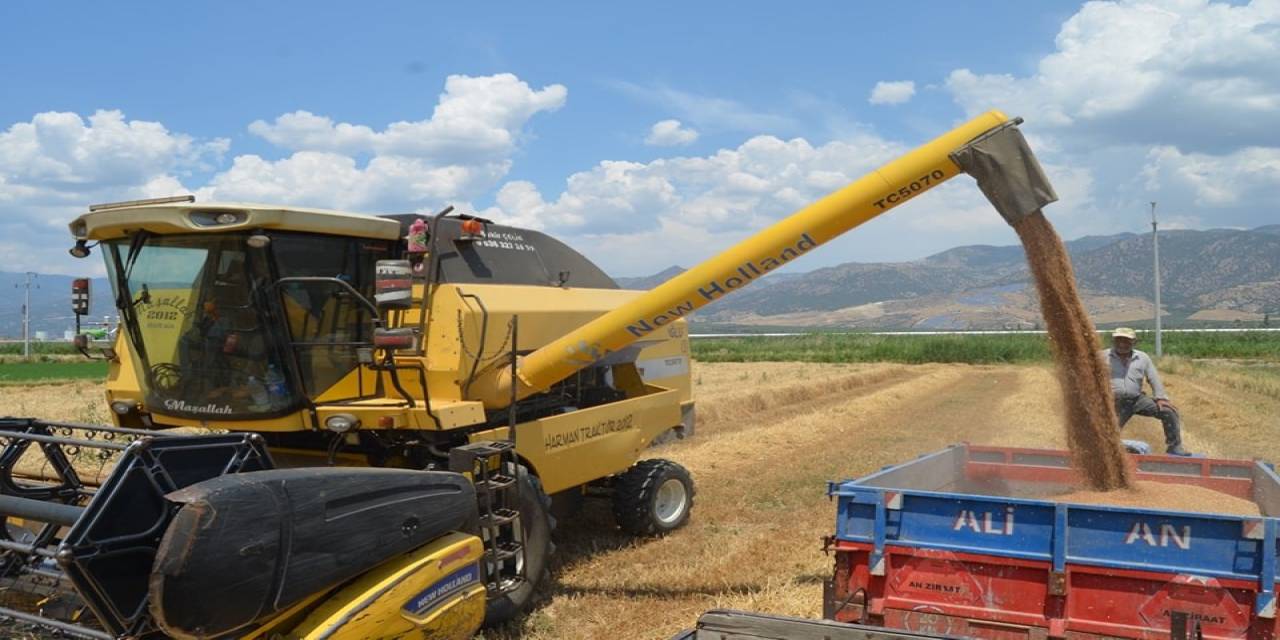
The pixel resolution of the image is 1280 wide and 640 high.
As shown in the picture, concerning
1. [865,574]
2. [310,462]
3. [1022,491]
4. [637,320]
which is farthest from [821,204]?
[310,462]

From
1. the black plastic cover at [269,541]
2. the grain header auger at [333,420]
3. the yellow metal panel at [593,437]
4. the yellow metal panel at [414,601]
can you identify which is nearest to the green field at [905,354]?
the yellow metal panel at [593,437]

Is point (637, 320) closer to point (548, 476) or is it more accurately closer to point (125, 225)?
point (548, 476)

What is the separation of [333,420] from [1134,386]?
6.20 meters

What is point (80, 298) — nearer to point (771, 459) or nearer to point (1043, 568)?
point (1043, 568)

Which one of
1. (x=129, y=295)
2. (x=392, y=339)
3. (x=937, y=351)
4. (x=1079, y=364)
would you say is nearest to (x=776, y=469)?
(x=1079, y=364)

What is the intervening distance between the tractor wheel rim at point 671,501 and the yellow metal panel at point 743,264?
6.73ft

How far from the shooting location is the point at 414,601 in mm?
3918

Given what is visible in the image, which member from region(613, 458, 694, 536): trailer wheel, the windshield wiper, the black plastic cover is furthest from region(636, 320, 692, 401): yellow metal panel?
the black plastic cover

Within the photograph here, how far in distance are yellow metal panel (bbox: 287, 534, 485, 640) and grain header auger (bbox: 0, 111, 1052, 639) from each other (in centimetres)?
1

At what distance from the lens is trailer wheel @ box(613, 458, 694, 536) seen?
7.25 m

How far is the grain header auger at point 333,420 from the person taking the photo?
10.8 ft

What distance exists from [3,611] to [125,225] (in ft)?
6.97

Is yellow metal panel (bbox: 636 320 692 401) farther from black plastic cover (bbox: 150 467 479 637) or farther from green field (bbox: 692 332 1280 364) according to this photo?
green field (bbox: 692 332 1280 364)

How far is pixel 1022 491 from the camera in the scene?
242 inches
